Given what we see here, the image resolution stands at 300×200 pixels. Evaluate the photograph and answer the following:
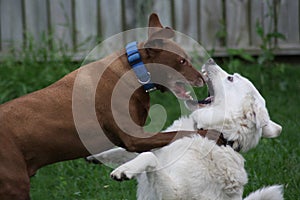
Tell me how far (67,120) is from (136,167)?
60 centimetres

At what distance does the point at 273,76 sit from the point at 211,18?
1.19m

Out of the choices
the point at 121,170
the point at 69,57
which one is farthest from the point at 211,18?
the point at 121,170

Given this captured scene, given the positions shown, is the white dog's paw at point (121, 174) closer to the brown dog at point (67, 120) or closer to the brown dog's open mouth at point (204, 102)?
the brown dog at point (67, 120)

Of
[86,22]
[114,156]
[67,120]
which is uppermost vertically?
[67,120]

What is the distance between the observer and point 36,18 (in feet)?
30.1

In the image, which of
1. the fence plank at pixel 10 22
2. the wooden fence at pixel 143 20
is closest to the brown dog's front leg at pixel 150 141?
the wooden fence at pixel 143 20

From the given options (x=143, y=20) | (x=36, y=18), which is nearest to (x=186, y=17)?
(x=143, y=20)

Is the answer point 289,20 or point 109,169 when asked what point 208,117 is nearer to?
point 109,169

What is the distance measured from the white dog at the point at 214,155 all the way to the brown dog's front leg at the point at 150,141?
5 centimetres

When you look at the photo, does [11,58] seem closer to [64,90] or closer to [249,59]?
[249,59]

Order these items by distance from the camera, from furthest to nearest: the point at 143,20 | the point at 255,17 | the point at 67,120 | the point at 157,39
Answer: the point at 255,17
the point at 143,20
the point at 157,39
the point at 67,120

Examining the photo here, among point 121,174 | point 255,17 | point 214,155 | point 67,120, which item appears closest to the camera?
point 121,174

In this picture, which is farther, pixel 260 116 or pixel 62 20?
pixel 62 20

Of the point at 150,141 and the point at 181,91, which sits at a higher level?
the point at 181,91
